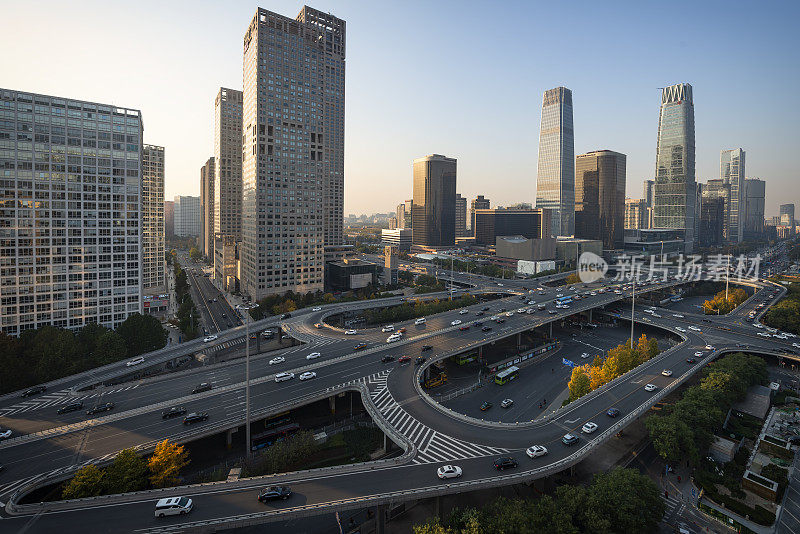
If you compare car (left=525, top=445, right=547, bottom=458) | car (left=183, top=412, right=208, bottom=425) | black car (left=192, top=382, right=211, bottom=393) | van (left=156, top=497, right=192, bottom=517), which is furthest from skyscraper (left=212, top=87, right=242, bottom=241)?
car (left=525, top=445, right=547, bottom=458)

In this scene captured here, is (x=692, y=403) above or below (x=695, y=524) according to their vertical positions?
above

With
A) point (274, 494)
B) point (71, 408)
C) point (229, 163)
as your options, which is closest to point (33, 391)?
point (71, 408)

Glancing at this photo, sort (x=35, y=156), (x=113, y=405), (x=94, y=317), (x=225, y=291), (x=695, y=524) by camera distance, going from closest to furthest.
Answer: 1. (x=695, y=524)
2. (x=113, y=405)
3. (x=35, y=156)
4. (x=94, y=317)
5. (x=225, y=291)

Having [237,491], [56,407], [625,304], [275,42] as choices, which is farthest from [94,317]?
[625,304]

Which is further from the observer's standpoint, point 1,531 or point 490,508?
point 490,508

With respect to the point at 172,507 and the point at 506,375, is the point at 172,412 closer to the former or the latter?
the point at 172,507

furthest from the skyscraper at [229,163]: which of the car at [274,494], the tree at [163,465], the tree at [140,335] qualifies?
the car at [274,494]

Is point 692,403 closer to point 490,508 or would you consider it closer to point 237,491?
point 490,508

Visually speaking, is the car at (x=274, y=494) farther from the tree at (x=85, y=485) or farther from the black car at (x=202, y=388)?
the black car at (x=202, y=388)
